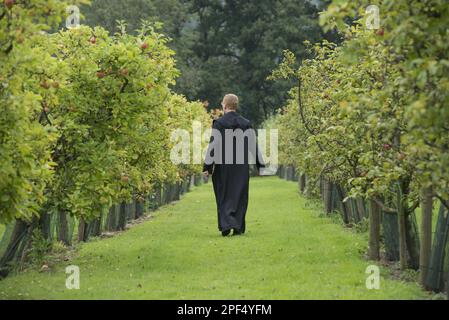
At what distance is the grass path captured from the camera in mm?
9047

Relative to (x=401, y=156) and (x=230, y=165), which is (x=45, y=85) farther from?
(x=230, y=165)

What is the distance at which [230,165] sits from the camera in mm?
15766

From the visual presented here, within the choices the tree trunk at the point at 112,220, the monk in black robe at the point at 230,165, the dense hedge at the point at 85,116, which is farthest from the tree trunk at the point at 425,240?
the tree trunk at the point at 112,220

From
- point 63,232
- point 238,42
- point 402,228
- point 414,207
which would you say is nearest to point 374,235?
point 402,228

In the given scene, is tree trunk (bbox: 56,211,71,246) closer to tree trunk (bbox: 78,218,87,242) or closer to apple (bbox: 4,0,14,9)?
tree trunk (bbox: 78,218,87,242)

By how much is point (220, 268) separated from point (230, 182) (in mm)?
4756

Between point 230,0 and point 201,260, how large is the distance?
5896 centimetres

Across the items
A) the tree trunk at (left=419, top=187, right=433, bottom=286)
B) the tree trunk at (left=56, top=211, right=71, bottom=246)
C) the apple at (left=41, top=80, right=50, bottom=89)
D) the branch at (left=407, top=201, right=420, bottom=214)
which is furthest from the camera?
the tree trunk at (left=56, top=211, right=71, bottom=246)

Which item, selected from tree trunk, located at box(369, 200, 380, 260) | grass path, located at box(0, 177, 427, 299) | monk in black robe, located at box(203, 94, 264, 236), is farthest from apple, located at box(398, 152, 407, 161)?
monk in black robe, located at box(203, 94, 264, 236)

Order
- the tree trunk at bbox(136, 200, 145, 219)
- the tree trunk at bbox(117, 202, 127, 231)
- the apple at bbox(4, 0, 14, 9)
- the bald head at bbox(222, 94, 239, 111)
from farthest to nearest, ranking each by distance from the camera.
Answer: the tree trunk at bbox(136, 200, 145, 219) → the tree trunk at bbox(117, 202, 127, 231) → the bald head at bbox(222, 94, 239, 111) → the apple at bbox(4, 0, 14, 9)

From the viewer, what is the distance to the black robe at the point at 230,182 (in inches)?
611

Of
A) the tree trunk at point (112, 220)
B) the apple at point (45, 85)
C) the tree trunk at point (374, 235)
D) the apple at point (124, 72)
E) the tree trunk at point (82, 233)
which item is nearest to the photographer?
the apple at point (45, 85)

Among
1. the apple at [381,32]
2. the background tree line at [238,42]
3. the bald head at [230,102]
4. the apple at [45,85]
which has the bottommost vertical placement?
the apple at [45,85]

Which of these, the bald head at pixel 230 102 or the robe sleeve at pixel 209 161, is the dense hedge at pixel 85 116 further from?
the bald head at pixel 230 102
